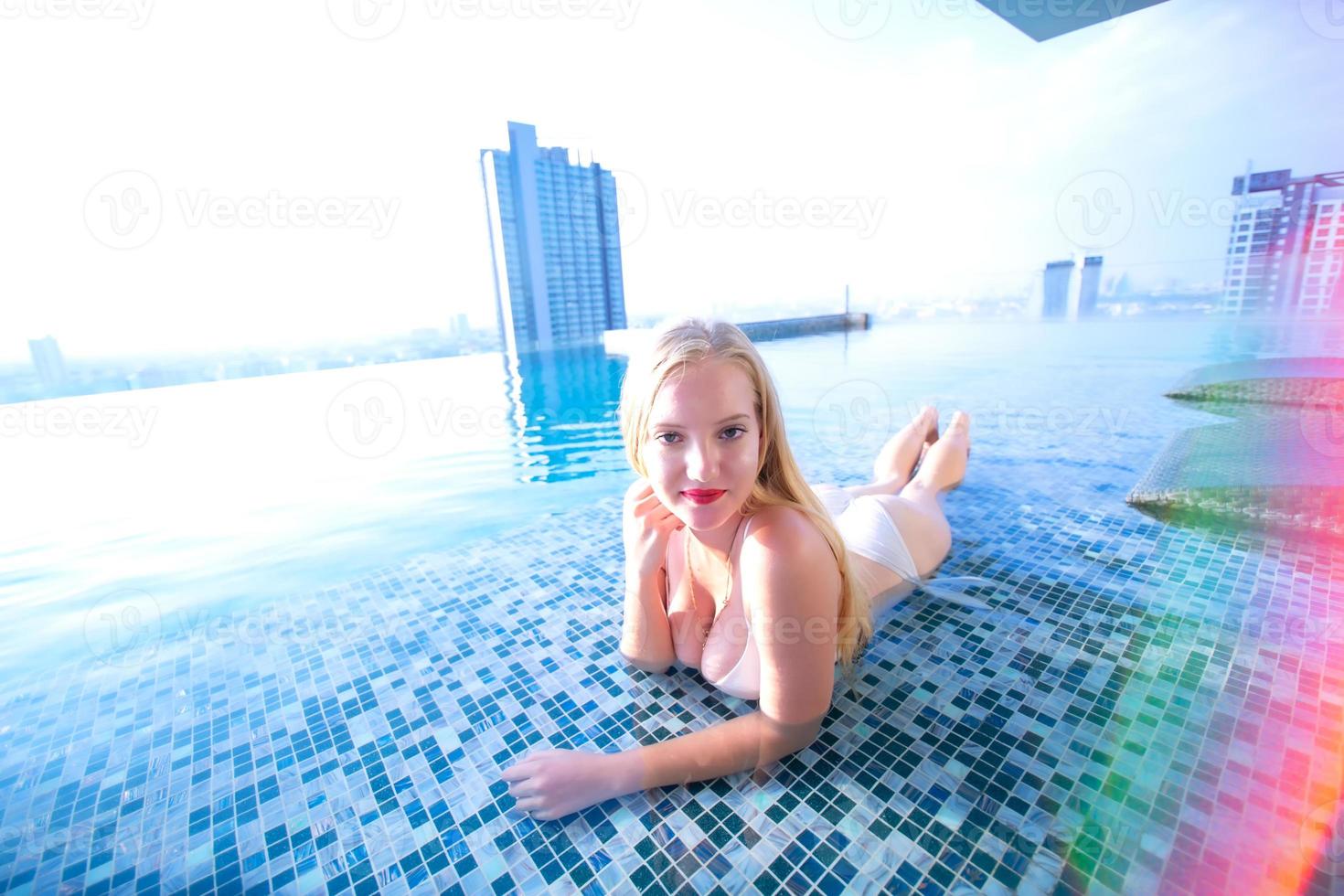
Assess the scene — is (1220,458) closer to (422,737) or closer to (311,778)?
(422,737)

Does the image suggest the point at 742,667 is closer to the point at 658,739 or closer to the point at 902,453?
the point at 658,739

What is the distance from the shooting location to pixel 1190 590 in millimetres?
2025

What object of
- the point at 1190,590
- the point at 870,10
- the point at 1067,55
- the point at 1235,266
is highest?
the point at 1067,55

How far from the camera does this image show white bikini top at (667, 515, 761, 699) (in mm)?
1331

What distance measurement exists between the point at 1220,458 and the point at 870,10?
16.1 ft

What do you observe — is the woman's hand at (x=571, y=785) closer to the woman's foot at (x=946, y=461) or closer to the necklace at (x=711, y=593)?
the necklace at (x=711, y=593)

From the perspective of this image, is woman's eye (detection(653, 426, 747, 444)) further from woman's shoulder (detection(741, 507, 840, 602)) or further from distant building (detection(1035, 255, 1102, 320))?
distant building (detection(1035, 255, 1102, 320))

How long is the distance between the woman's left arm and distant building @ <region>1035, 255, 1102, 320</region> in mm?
16587

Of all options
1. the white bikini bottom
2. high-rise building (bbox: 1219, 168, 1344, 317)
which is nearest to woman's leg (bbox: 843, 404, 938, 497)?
the white bikini bottom

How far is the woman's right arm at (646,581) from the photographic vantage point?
148 centimetres

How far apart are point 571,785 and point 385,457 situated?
19.9ft

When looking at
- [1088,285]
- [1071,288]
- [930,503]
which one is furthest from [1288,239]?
[930,503]

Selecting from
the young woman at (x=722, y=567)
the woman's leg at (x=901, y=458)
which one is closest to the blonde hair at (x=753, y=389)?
A: the young woman at (x=722, y=567)

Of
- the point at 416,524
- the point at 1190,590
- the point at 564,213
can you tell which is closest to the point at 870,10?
the point at 1190,590
